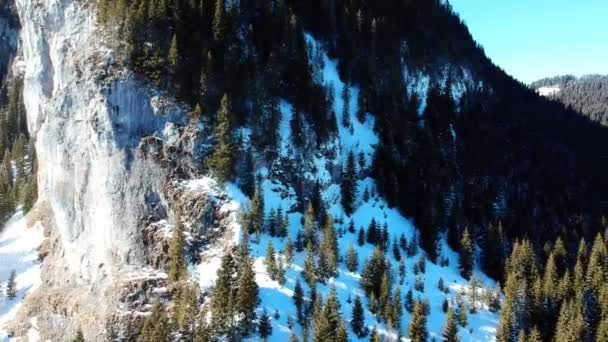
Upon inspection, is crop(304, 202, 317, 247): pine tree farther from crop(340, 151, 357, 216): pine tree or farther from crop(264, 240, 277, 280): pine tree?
crop(340, 151, 357, 216): pine tree

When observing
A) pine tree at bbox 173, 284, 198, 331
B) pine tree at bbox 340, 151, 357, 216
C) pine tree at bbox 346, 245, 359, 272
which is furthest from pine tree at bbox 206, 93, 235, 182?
pine tree at bbox 340, 151, 357, 216

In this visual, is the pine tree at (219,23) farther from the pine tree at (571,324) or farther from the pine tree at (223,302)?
the pine tree at (571,324)

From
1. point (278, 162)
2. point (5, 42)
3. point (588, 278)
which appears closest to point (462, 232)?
point (588, 278)

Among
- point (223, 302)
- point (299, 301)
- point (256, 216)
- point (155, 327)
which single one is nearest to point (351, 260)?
point (299, 301)

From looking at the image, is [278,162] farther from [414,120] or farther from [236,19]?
Result: [414,120]

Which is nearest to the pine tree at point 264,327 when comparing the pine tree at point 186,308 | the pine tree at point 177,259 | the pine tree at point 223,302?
the pine tree at point 223,302
